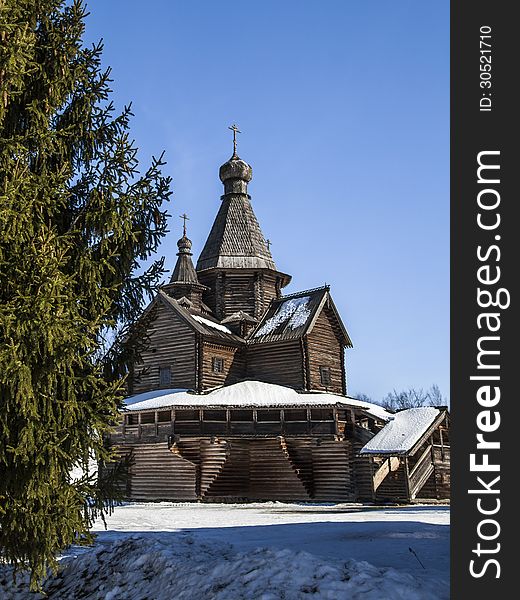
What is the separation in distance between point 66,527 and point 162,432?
20424 millimetres

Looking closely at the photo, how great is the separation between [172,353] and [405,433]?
12.3m

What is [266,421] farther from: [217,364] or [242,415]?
[217,364]

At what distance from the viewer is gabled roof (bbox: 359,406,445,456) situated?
85.0 feet

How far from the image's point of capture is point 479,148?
6430 millimetres

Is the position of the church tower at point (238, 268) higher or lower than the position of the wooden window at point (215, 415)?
higher

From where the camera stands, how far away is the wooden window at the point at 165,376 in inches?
1277

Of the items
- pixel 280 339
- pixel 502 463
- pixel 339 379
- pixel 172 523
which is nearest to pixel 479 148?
pixel 502 463

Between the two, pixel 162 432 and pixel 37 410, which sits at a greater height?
pixel 37 410

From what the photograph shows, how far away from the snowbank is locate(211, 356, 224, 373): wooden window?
2089 centimetres

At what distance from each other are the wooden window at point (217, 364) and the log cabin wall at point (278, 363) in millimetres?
1799

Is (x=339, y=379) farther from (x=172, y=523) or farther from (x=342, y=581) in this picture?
(x=342, y=581)

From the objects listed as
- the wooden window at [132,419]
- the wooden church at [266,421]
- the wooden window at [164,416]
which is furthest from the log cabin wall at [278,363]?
the wooden window at [132,419]

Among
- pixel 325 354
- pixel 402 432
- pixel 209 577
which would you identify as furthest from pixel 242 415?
pixel 209 577

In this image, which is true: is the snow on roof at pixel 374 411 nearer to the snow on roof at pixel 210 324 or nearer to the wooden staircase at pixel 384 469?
the wooden staircase at pixel 384 469
